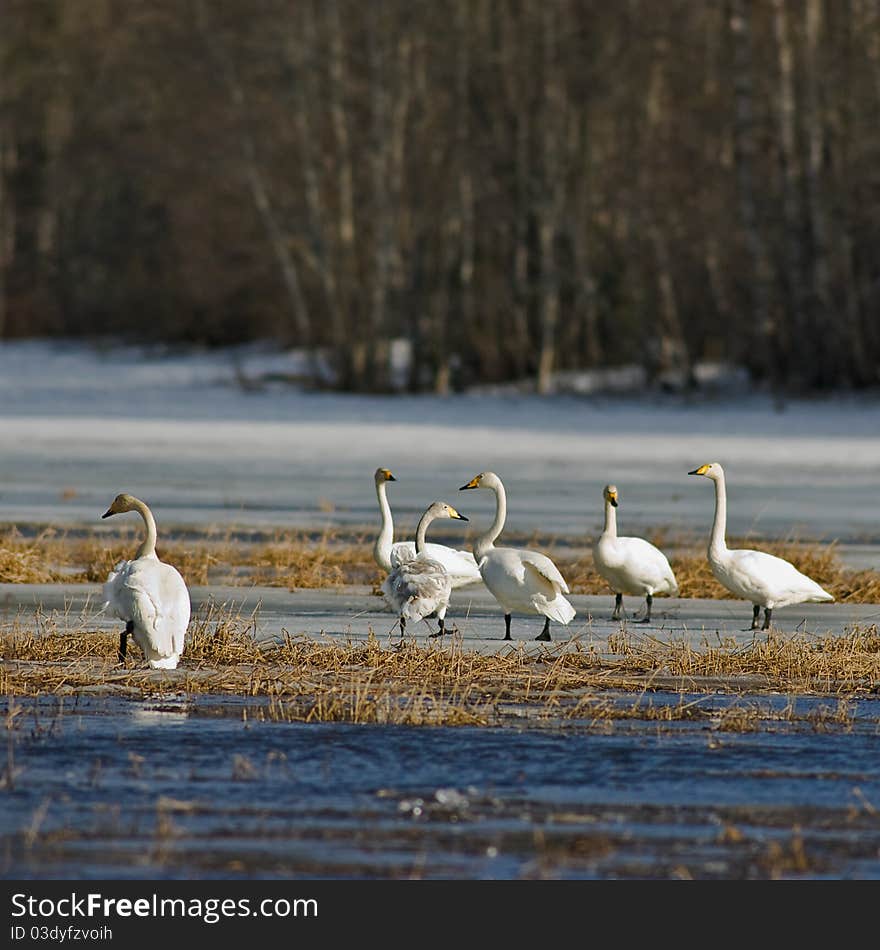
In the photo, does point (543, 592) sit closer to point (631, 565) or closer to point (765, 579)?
point (631, 565)

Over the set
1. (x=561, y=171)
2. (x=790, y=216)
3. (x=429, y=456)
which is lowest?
(x=429, y=456)

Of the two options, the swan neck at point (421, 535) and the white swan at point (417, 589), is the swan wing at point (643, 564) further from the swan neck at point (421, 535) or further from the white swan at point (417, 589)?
the white swan at point (417, 589)

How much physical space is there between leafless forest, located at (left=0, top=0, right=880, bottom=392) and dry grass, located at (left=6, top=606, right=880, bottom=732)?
2209 centimetres

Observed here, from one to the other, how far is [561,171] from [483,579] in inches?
969

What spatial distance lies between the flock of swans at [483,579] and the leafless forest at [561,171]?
20.5 meters

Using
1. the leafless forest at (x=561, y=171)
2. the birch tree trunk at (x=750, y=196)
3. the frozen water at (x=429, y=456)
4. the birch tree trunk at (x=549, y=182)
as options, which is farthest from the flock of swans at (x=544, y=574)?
the birch tree trunk at (x=549, y=182)

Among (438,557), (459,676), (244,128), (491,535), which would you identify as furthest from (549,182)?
(459,676)

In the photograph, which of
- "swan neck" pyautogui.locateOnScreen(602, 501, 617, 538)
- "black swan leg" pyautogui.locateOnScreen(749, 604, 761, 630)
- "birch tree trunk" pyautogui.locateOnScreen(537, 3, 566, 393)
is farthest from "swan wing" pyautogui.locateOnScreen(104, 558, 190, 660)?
"birch tree trunk" pyautogui.locateOnScreen(537, 3, 566, 393)

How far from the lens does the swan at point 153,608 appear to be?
8023 millimetres

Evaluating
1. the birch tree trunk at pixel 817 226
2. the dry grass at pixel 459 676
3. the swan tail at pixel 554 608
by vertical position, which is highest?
the birch tree trunk at pixel 817 226

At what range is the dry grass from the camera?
767 centimetres

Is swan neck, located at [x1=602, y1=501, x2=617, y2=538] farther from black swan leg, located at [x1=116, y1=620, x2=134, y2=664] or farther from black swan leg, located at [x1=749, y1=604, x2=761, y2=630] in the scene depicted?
black swan leg, located at [x1=116, y1=620, x2=134, y2=664]

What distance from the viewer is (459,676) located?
8258 millimetres
